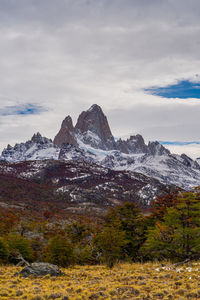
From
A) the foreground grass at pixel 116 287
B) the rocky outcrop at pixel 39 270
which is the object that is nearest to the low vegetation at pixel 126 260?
the foreground grass at pixel 116 287

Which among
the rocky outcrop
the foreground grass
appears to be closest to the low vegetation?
the foreground grass

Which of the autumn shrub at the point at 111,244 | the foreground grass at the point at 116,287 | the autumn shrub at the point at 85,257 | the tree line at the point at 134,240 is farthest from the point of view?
the autumn shrub at the point at 85,257

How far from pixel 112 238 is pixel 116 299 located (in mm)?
14819

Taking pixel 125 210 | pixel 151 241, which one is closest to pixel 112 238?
pixel 151 241

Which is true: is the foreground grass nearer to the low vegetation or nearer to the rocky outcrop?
the low vegetation

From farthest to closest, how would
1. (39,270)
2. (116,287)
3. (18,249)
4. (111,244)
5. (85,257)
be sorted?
1. (85,257)
2. (18,249)
3. (111,244)
4. (39,270)
5. (116,287)

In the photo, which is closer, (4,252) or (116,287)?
(116,287)

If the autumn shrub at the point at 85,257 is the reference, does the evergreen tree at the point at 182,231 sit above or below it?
above

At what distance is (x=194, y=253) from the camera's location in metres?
24.7

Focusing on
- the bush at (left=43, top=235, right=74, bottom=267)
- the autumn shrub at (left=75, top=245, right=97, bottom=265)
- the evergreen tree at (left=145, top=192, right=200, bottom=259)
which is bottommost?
the autumn shrub at (left=75, top=245, right=97, bottom=265)

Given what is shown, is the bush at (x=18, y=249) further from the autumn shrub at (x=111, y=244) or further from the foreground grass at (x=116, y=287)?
the foreground grass at (x=116, y=287)

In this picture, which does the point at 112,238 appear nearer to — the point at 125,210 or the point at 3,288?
the point at 125,210

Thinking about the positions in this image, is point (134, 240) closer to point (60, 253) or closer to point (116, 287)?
point (60, 253)

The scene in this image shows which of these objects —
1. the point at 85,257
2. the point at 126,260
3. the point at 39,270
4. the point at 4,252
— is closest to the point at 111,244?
the point at 126,260
